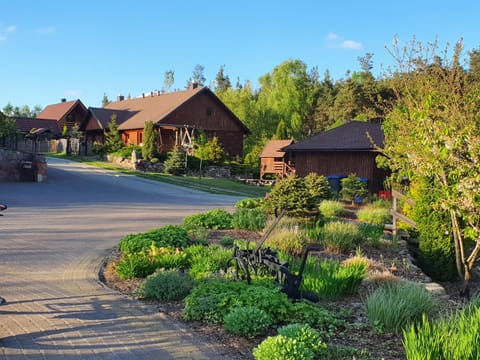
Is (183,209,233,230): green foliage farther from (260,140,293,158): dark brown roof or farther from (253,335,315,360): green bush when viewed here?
(260,140,293,158): dark brown roof

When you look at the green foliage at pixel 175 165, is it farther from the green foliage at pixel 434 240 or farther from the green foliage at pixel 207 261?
the green foliage at pixel 434 240

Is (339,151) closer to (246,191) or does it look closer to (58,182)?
(246,191)

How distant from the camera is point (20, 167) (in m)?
24.5

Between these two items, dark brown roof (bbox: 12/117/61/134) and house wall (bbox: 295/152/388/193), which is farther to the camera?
dark brown roof (bbox: 12/117/61/134)

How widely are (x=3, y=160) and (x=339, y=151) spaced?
718 inches

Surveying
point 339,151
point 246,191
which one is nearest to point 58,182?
point 246,191

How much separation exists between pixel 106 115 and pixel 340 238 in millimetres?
41501

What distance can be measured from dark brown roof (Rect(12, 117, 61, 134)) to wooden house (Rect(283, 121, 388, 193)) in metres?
32.6

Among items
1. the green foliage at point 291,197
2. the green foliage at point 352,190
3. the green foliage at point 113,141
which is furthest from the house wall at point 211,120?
the green foliage at point 291,197

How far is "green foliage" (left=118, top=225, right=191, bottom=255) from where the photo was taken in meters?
8.29

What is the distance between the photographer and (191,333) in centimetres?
479

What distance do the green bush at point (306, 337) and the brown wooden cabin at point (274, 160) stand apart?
3301 centimetres

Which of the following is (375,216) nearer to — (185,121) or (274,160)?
(274,160)

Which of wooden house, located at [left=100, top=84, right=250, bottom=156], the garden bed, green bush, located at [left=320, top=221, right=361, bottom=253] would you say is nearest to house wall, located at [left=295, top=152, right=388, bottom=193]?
wooden house, located at [left=100, top=84, right=250, bottom=156]
